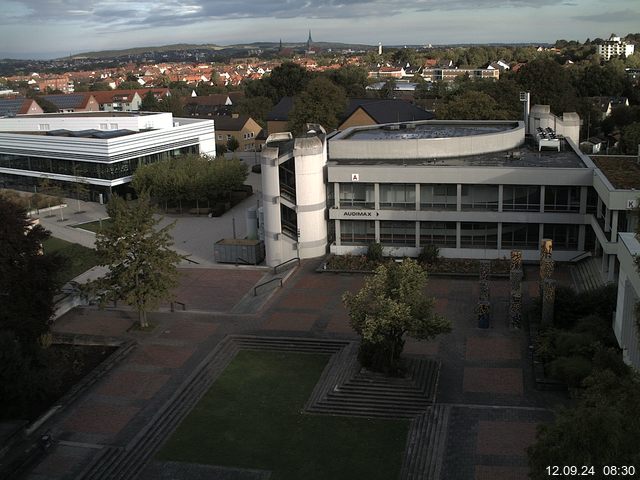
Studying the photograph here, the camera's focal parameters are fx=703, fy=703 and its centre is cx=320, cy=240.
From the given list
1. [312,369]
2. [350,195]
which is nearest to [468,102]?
[350,195]

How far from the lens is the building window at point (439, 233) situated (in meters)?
37.9

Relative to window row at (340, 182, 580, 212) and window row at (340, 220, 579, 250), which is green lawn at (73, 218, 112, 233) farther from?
window row at (340, 182, 580, 212)

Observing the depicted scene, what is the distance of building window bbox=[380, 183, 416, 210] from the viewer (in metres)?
38.0

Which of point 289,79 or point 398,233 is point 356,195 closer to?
point 398,233

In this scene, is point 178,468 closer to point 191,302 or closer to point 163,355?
point 163,355

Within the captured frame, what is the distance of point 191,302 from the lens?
33.3 metres

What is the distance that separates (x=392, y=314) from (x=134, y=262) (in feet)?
38.7

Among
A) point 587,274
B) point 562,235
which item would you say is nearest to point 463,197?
point 562,235

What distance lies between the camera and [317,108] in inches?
2803

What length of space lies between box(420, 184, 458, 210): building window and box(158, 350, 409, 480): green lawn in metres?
15.2

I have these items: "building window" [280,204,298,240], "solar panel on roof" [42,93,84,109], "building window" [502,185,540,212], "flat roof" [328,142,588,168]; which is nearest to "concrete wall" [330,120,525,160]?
"flat roof" [328,142,588,168]

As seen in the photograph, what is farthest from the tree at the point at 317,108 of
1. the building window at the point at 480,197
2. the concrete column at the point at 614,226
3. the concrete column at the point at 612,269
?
the concrete column at the point at 612,269

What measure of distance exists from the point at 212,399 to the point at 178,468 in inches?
157

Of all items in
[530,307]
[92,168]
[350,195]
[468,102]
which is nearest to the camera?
[530,307]
